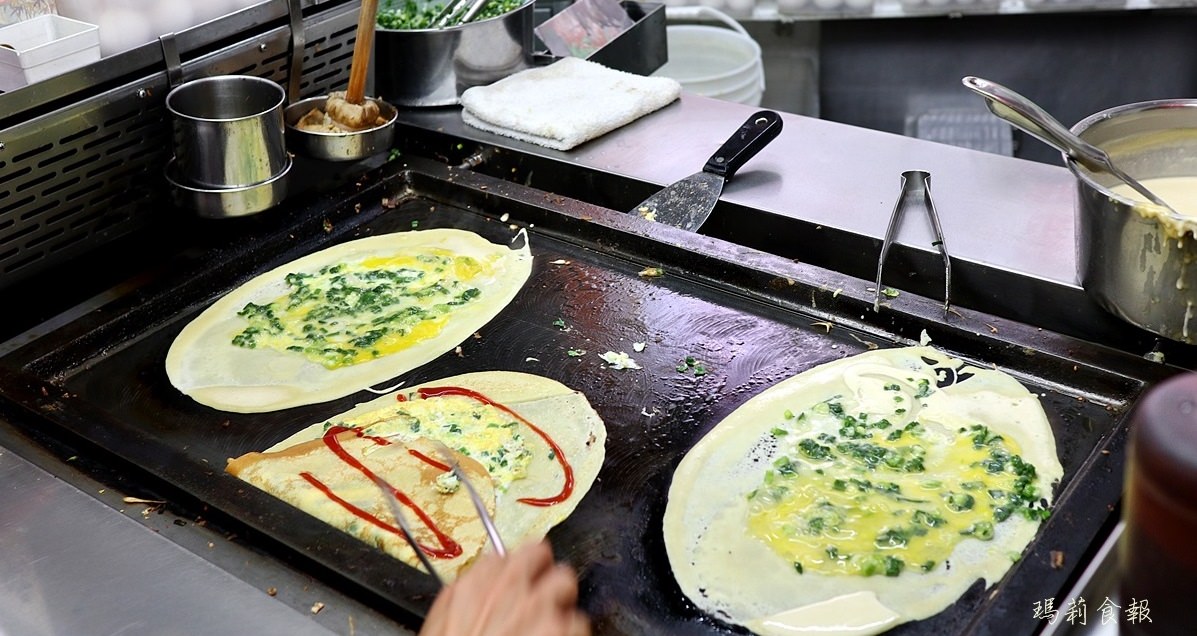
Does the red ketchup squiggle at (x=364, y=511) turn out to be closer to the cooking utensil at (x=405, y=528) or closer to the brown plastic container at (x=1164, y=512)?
the cooking utensil at (x=405, y=528)

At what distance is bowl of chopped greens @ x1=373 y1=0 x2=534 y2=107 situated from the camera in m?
2.76

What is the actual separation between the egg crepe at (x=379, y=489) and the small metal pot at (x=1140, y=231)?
3.66 feet

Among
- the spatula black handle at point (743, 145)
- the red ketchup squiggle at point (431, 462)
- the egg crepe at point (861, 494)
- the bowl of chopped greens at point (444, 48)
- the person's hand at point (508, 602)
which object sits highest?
the bowl of chopped greens at point (444, 48)

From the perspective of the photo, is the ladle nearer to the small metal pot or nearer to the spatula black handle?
the small metal pot

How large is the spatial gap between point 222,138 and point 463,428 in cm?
81

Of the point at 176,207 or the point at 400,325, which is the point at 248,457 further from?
the point at 176,207

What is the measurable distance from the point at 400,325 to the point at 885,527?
104 centimetres

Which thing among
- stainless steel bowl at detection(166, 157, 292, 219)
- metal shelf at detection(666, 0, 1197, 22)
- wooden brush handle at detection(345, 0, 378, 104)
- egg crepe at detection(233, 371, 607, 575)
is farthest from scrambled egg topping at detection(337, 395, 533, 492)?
metal shelf at detection(666, 0, 1197, 22)

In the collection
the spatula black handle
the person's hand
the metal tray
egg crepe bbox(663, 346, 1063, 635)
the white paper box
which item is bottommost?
egg crepe bbox(663, 346, 1063, 635)

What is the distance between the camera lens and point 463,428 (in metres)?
1.81

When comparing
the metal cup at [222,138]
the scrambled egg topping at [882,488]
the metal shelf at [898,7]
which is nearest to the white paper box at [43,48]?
the metal cup at [222,138]

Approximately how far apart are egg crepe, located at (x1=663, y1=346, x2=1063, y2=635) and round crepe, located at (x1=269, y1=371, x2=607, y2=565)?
168mm

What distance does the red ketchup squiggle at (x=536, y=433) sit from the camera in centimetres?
166

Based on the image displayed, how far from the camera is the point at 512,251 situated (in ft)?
7.55
